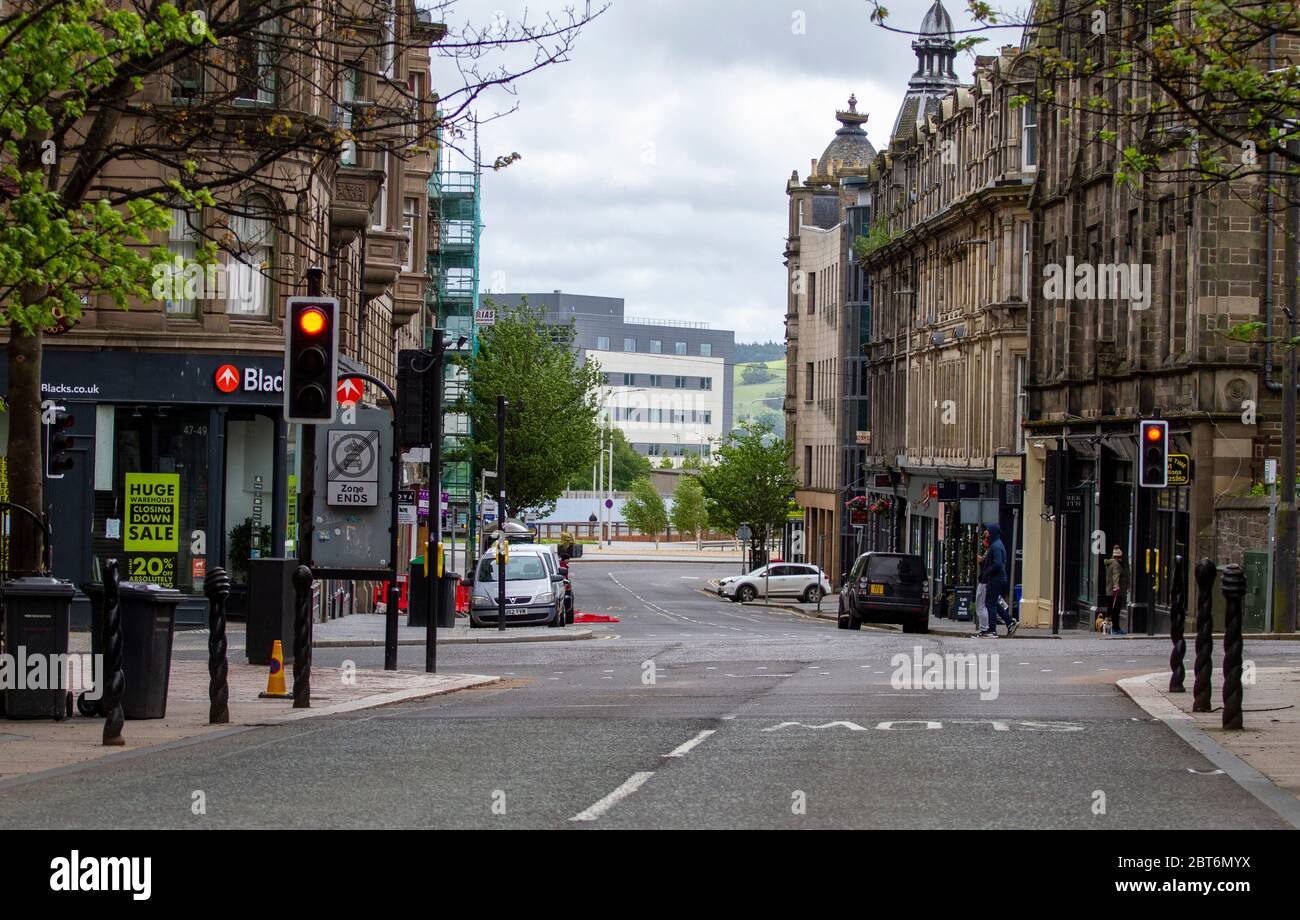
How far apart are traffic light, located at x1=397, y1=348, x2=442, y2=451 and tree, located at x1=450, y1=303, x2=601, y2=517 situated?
51.6 meters

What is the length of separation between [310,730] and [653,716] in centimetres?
295

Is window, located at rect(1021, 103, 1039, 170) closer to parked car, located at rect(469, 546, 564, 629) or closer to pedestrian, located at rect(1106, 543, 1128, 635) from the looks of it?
→ pedestrian, located at rect(1106, 543, 1128, 635)

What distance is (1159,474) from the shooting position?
3297 centimetres

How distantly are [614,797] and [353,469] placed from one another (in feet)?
44.0

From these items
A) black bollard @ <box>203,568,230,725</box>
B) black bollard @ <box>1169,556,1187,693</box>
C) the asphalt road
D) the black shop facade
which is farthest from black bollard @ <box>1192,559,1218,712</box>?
the black shop facade

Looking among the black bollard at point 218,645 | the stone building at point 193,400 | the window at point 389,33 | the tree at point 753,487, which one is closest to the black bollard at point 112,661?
the black bollard at point 218,645

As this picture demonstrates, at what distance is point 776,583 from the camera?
71.7m

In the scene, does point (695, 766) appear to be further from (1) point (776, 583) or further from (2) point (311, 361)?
(1) point (776, 583)

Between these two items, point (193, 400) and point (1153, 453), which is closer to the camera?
point (193, 400)

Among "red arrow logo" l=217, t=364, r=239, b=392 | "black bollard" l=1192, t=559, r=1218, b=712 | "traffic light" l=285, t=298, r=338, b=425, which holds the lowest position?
"black bollard" l=1192, t=559, r=1218, b=712

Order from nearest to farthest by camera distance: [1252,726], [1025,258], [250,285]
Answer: [1252,726]
[250,285]
[1025,258]

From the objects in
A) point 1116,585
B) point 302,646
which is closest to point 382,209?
point 1116,585

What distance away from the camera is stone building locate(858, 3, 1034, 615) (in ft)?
176
